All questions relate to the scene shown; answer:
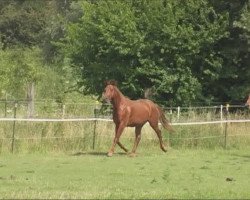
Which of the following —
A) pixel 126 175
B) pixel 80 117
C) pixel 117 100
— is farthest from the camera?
pixel 80 117

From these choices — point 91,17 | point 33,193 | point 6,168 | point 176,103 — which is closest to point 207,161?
point 6,168

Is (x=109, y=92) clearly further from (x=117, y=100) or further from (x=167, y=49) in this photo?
(x=167, y=49)

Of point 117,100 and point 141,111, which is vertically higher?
point 117,100

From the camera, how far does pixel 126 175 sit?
14914 millimetres

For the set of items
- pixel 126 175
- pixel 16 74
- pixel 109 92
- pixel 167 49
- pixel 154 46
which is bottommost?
pixel 126 175

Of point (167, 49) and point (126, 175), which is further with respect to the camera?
point (167, 49)

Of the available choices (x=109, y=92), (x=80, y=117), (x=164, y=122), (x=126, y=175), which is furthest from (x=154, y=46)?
(x=126, y=175)

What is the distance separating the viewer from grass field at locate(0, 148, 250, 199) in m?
11.5

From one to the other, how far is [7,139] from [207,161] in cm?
646

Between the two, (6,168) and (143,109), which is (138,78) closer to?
(143,109)

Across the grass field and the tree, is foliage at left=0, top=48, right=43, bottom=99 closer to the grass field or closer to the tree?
the tree

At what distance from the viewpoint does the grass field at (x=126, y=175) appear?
11.5 metres

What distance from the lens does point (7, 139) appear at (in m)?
21.1

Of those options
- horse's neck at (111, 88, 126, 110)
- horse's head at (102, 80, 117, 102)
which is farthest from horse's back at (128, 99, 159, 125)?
horse's head at (102, 80, 117, 102)
